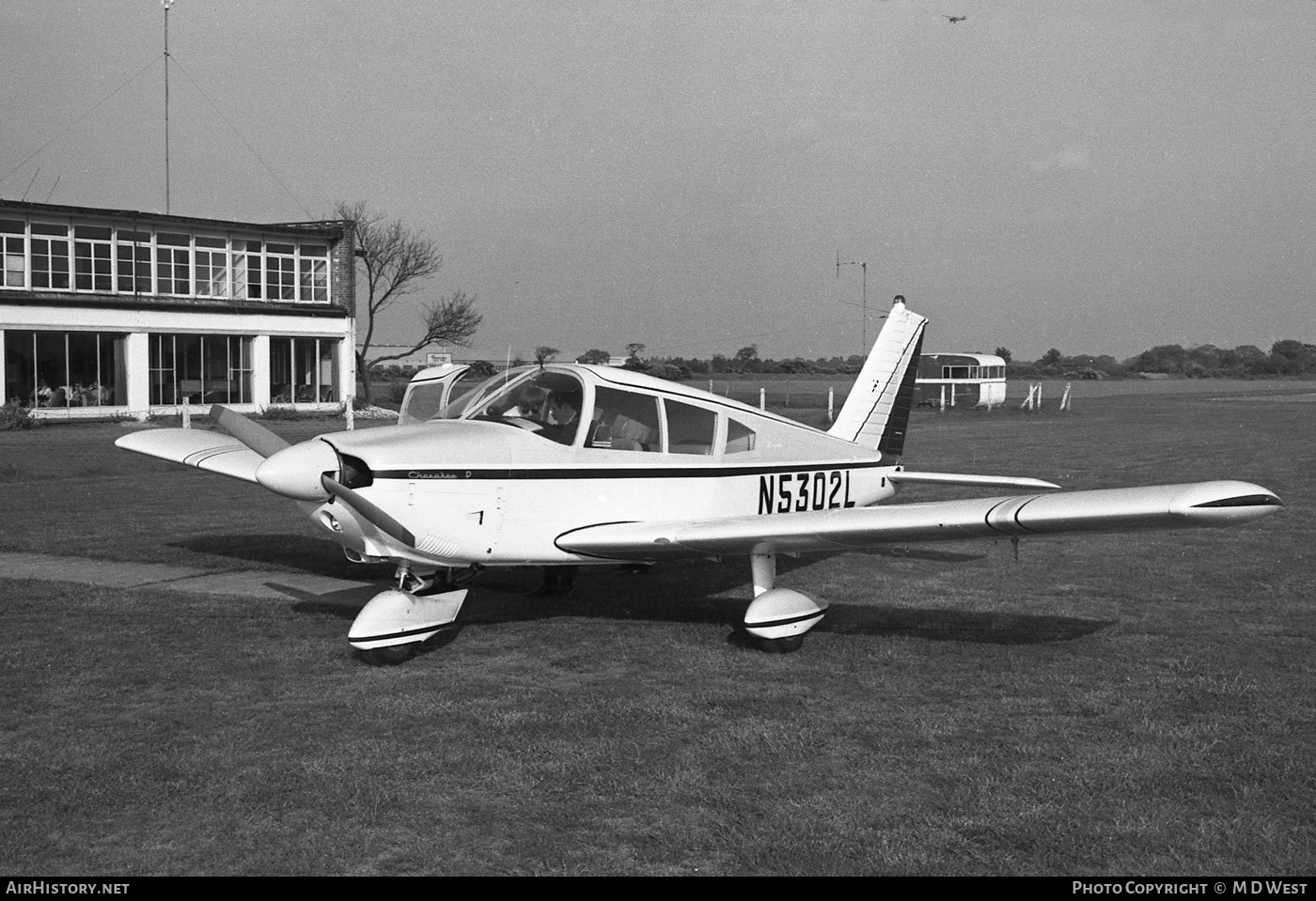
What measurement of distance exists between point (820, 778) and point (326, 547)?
8539 millimetres

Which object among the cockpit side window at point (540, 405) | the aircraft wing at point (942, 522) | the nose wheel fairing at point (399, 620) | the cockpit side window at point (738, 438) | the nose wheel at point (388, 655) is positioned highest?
the cockpit side window at point (540, 405)

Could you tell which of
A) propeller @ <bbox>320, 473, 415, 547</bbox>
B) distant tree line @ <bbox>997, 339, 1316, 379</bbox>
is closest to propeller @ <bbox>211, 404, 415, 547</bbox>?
propeller @ <bbox>320, 473, 415, 547</bbox>

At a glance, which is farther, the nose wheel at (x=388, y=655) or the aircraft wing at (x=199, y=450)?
the aircraft wing at (x=199, y=450)

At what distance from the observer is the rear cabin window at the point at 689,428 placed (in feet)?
29.3

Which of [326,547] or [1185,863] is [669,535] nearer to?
[1185,863]

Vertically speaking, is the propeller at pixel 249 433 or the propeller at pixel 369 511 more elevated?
the propeller at pixel 249 433

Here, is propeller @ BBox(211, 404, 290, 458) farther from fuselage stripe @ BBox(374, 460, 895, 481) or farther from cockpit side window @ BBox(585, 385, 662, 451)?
cockpit side window @ BBox(585, 385, 662, 451)

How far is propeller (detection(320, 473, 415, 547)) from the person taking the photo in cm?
721

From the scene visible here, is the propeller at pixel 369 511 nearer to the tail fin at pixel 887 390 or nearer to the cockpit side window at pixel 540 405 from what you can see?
the cockpit side window at pixel 540 405

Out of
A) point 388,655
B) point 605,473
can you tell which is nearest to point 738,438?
point 605,473

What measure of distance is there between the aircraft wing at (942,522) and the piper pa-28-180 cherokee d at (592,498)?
1cm

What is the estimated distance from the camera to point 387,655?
25.0 feet

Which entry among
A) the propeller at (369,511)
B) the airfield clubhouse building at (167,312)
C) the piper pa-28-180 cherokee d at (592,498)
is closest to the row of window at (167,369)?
the airfield clubhouse building at (167,312)

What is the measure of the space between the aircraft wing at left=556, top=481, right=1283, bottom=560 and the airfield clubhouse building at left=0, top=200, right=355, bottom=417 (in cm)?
3171
